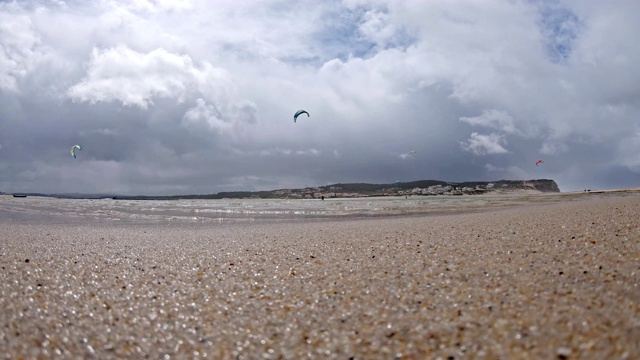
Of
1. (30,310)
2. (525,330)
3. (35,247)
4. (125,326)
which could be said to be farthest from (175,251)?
(525,330)

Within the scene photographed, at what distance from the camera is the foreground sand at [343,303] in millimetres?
4129

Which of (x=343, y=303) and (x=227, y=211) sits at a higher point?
(x=343, y=303)

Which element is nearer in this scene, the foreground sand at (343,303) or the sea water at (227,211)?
the foreground sand at (343,303)

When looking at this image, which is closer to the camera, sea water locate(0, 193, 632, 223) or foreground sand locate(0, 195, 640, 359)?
foreground sand locate(0, 195, 640, 359)

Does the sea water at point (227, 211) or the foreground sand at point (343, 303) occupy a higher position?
the foreground sand at point (343, 303)

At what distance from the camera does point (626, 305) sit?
15.0 feet

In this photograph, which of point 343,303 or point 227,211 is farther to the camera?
point 227,211

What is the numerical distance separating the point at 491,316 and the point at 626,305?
1.46 m

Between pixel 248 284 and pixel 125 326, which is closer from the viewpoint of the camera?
pixel 125 326

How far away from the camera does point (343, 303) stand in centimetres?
558

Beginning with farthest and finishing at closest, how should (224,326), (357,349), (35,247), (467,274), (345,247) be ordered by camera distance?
(35,247) < (345,247) < (467,274) < (224,326) < (357,349)

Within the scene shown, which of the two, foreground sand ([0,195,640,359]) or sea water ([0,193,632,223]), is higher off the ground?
foreground sand ([0,195,640,359])

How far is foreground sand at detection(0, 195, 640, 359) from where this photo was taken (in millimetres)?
4129

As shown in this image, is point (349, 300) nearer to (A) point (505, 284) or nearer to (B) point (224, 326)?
(B) point (224, 326)
